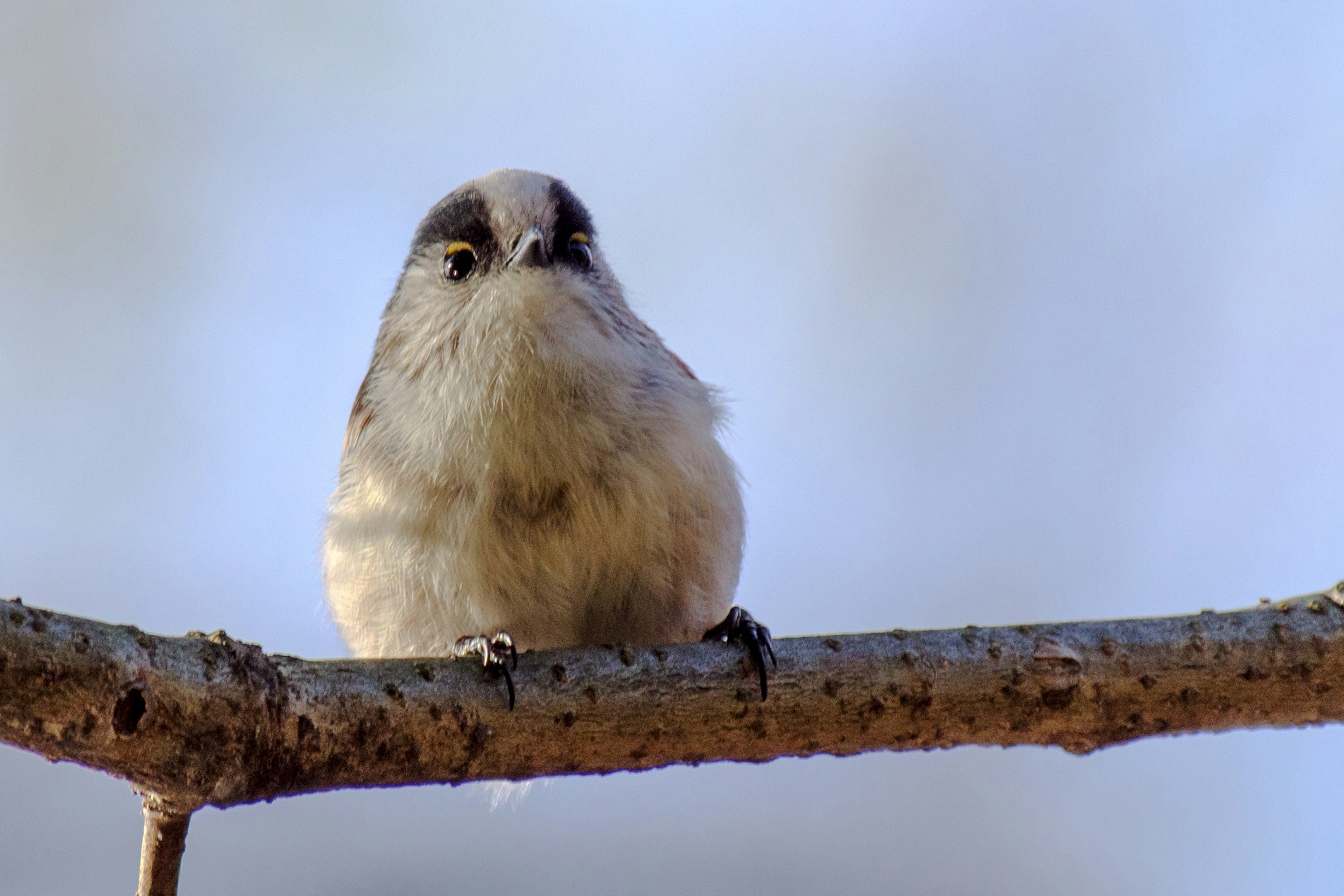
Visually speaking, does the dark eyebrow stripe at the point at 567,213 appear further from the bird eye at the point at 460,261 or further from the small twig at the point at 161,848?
the small twig at the point at 161,848

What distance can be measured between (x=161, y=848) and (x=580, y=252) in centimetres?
125

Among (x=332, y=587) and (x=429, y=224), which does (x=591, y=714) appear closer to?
(x=332, y=587)

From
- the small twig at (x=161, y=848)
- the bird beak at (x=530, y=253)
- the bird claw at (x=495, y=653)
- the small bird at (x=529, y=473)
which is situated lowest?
the small twig at (x=161, y=848)

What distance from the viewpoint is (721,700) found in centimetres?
168

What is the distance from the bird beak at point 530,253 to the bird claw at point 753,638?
0.70m

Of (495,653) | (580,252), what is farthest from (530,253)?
(495,653)

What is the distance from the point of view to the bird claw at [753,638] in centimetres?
170

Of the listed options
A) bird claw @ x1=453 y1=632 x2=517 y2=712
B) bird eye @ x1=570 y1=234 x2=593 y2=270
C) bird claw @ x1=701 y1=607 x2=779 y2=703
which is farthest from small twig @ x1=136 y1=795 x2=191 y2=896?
bird eye @ x1=570 y1=234 x2=593 y2=270

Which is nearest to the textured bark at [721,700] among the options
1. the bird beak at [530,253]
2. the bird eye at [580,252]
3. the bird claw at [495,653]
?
the bird claw at [495,653]

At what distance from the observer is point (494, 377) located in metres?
1.90

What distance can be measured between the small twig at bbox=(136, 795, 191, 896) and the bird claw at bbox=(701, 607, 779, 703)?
80 cm

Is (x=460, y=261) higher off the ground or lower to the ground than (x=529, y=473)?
higher

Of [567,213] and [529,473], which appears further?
[567,213]

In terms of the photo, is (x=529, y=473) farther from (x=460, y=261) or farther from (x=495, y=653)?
(x=460, y=261)
